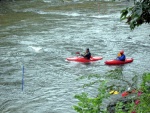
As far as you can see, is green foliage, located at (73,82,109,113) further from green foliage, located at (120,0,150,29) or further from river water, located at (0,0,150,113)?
river water, located at (0,0,150,113)

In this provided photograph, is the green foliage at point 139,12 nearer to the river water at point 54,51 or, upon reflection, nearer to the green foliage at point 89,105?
the green foliage at point 89,105

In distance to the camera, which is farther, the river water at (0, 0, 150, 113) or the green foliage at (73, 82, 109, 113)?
the river water at (0, 0, 150, 113)

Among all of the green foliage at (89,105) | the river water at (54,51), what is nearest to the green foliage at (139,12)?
the green foliage at (89,105)

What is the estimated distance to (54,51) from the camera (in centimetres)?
1686

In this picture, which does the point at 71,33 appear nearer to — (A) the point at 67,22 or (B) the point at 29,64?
Answer: (A) the point at 67,22

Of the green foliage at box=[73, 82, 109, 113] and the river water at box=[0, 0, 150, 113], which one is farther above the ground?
the green foliage at box=[73, 82, 109, 113]

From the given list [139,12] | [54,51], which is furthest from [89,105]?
[54,51]

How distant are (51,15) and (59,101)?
62.6ft

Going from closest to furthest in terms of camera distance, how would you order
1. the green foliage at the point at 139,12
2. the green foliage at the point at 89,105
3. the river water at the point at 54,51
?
the green foliage at the point at 89,105 → the green foliage at the point at 139,12 → the river water at the point at 54,51

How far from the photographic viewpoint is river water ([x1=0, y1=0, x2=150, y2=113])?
10.7 m

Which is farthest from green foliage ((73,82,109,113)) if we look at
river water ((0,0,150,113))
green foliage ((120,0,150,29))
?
river water ((0,0,150,113))

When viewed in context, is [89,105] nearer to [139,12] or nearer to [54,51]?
[139,12]

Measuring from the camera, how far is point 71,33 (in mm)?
21234

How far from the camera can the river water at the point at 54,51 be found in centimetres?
1070
